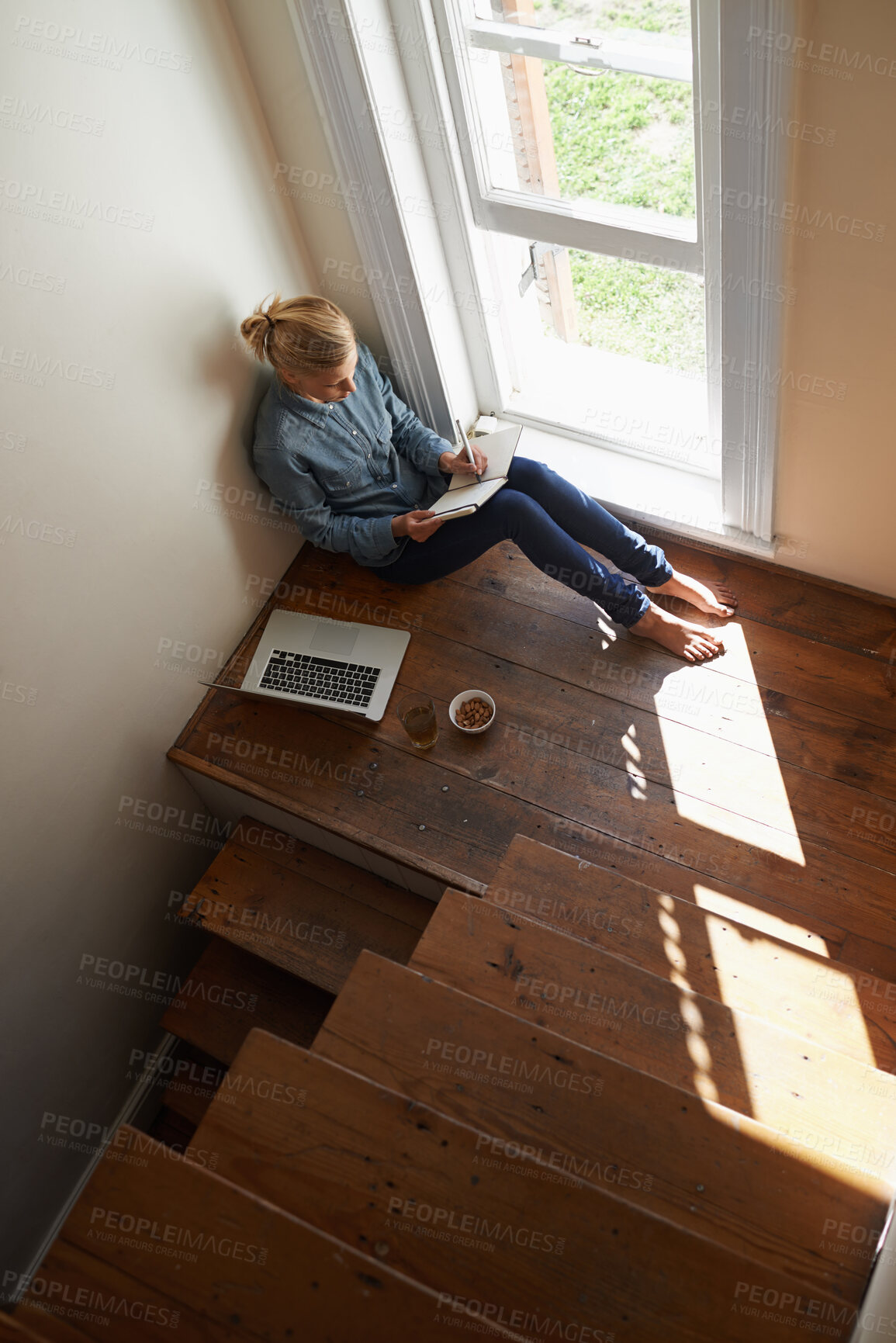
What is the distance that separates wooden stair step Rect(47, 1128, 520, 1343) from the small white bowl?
1.31 m

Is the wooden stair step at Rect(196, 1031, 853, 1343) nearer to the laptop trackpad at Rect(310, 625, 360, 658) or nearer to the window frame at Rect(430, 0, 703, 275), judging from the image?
the laptop trackpad at Rect(310, 625, 360, 658)

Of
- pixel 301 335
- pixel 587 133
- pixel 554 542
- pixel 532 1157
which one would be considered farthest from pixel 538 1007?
pixel 587 133

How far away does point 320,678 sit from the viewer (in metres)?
2.51

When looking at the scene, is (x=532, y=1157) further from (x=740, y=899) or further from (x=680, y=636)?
(x=680, y=636)

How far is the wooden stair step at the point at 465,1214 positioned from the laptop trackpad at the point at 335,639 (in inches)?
50.3

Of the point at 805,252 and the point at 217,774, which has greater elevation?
the point at 805,252

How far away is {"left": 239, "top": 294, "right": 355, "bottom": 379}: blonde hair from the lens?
2.15m

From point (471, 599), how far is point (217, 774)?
849 millimetres

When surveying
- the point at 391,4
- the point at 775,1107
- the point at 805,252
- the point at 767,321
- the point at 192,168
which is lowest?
the point at 775,1107

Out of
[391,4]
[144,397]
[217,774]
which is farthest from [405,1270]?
[391,4]

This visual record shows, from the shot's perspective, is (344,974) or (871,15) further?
(344,974)

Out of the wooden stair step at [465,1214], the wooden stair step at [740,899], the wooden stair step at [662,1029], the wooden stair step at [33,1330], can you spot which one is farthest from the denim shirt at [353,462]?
the wooden stair step at [33,1330]

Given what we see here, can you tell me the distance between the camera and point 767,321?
2066mm

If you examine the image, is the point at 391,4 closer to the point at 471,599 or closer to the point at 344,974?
the point at 471,599
